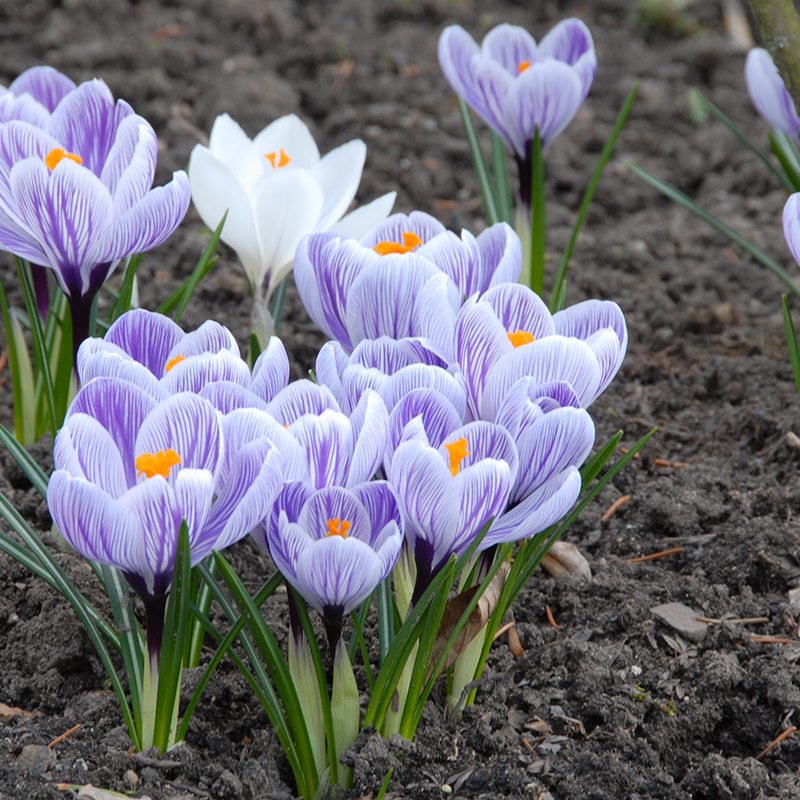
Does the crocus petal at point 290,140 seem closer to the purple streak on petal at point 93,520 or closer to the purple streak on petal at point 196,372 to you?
the purple streak on petal at point 196,372

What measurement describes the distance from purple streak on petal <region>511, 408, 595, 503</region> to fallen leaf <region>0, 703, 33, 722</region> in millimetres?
803

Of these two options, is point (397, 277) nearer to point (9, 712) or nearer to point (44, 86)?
point (9, 712)

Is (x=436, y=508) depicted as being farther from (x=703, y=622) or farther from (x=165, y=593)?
(x=703, y=622)

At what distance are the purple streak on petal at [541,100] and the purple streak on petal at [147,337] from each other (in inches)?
45.2

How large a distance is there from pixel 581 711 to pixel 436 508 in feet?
1.87

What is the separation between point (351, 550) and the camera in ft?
3.46

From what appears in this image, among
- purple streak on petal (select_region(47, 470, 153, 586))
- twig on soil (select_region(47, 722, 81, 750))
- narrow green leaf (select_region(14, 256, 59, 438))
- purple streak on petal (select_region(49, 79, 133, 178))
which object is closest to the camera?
purple streak on petal (select_region(47, 470, 153, 586))

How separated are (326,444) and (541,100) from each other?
1.30 m

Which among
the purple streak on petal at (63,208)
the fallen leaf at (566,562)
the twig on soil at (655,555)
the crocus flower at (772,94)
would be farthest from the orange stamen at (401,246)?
the crocus flower at (772,94)

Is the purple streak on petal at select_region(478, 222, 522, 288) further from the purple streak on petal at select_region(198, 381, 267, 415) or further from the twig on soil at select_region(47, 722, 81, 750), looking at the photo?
the twig on soil at select_region(47, 722, 81, 750)

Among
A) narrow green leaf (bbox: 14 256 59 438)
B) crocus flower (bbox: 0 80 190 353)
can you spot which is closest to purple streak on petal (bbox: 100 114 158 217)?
crocus flower (bbox: 0 80 190 353)

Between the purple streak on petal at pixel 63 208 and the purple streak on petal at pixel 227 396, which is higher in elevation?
the purple streak on petal at pixel 63 208

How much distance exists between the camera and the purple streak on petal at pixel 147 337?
1269 mm

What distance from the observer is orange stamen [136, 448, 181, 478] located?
106cm
